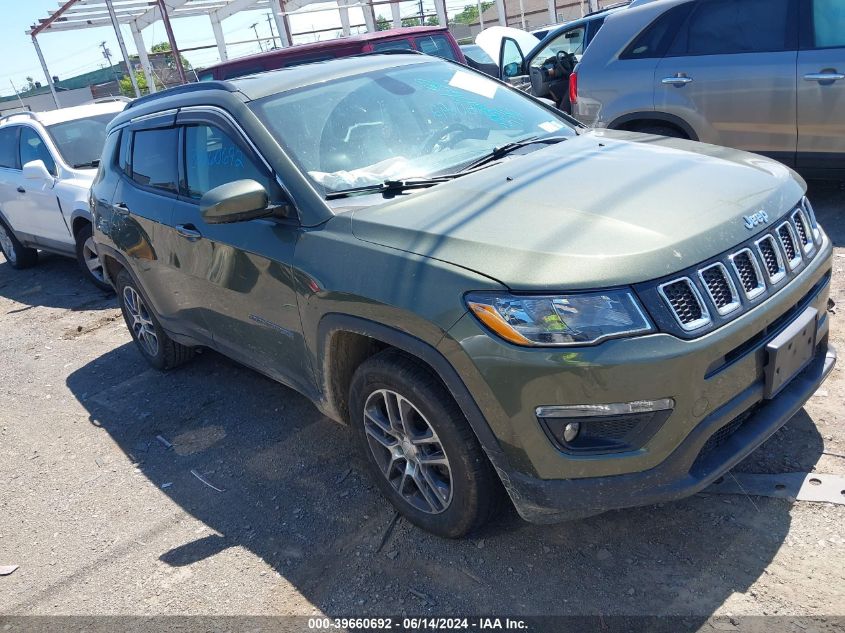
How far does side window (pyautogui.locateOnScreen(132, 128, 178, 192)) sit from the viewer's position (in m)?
4.14

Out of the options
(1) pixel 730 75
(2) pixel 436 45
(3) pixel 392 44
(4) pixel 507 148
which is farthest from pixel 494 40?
(4) pixel 507 148

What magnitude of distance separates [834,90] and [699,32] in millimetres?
1205

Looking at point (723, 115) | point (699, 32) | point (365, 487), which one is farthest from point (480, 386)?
point (699, 32)

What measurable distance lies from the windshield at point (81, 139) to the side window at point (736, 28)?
570 centimetres

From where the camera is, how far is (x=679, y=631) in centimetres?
236

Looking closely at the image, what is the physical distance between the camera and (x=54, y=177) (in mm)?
7395

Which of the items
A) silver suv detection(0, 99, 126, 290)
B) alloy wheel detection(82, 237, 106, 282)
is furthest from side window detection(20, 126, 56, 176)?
alloy wheel detection(82, 237, 106, 282)

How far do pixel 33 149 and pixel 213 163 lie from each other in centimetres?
523

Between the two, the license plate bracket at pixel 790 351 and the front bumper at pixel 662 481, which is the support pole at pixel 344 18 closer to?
the license plate bracket at pixel 790 351

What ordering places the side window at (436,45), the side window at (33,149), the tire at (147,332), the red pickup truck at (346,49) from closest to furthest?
the tire at (147,332), the side window at (33,149), the red pickup truck at (346,49), the side window at (436,45)

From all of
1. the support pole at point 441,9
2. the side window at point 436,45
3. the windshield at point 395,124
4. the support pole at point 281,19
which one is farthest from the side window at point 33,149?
the support pole at point 441,9

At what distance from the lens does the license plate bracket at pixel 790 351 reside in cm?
247

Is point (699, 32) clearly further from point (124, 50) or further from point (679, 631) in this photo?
point (124, 50)

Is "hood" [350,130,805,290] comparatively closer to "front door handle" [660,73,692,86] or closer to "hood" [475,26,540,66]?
"front door handle" [660,73,692,86]
